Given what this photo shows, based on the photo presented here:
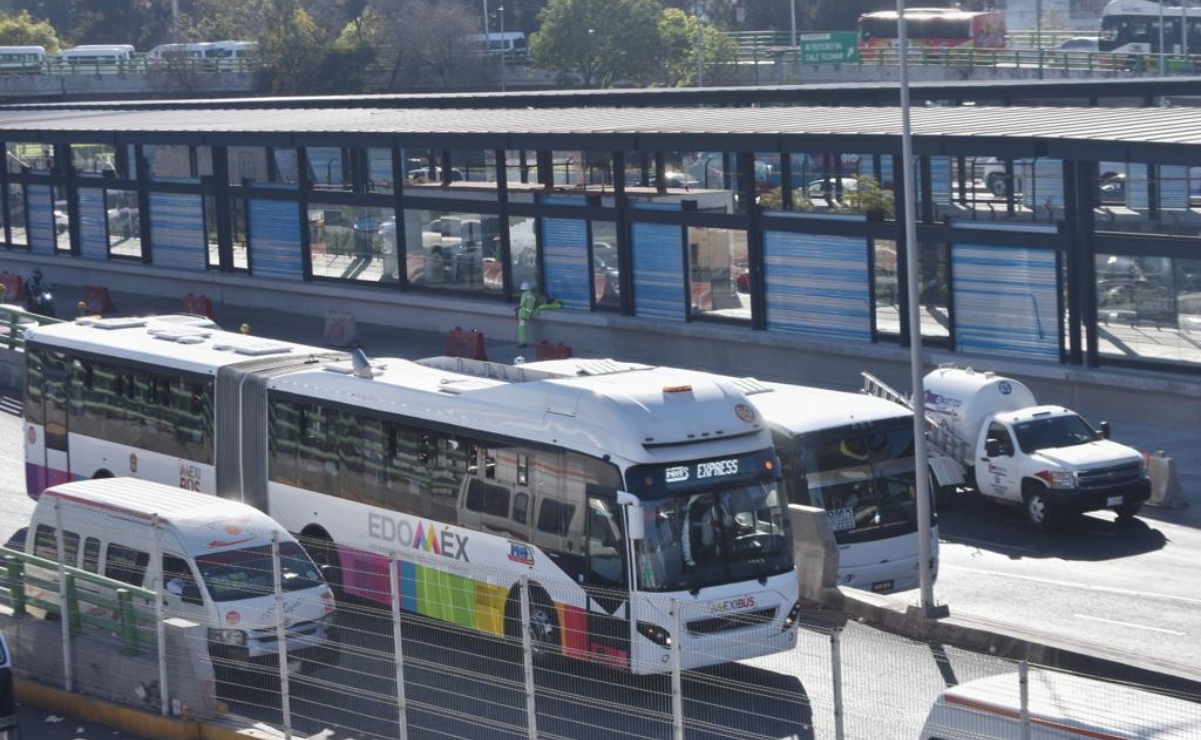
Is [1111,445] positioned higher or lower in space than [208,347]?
lower

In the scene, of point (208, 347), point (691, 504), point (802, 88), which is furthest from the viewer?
point (802, 88)

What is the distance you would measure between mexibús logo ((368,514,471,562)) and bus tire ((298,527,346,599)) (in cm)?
55

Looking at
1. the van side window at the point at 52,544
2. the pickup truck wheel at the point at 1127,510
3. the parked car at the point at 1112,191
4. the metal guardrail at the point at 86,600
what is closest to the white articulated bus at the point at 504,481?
the metal guardrail at the point at 86,600

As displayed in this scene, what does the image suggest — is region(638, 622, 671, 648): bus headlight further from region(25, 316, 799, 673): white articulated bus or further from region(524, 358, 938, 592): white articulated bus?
region(524, 358, 938, 592): white articulated bus

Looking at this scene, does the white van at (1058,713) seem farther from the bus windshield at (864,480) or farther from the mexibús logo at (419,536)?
the bus windshield at (864,480)

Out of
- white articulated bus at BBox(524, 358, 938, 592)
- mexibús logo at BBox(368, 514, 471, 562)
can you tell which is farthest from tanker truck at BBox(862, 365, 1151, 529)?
mexibús logo at BBox(368, 514, 471, 562)

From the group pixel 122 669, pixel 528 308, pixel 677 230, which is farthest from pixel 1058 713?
pixel 528 308

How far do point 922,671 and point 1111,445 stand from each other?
879 cm

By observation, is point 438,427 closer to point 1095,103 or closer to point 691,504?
point 691,504

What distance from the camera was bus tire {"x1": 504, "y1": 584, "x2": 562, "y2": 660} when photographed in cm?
1589

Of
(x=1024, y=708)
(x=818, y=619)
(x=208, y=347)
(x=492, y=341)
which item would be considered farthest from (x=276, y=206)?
(x=1024, y=708)

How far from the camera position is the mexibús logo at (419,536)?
17312 mm

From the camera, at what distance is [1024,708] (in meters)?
9.92

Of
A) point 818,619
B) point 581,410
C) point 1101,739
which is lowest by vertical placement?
point 818,619
